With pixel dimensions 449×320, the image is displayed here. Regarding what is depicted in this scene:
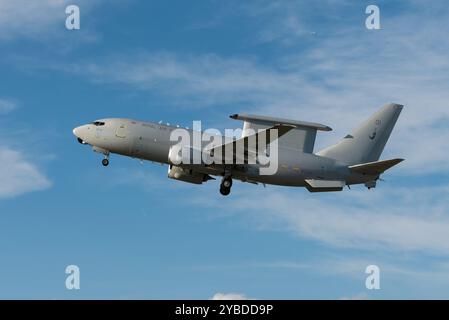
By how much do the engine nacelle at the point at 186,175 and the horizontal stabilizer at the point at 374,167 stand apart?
1599cm

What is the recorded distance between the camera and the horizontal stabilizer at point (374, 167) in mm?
89438

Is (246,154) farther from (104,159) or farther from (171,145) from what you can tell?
(104,159)

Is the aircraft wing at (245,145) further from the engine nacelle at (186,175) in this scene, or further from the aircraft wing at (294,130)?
the engine nacelle at (186,175)

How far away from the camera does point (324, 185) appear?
9194cm

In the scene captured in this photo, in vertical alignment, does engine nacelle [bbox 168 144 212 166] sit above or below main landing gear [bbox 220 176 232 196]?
above

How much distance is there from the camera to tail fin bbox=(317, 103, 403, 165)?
94.5 m

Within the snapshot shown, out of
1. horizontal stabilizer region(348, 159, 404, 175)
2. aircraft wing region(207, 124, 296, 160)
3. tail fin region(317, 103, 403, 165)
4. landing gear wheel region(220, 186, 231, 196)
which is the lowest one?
landing gear wheel region(220, 186, 231, 196)

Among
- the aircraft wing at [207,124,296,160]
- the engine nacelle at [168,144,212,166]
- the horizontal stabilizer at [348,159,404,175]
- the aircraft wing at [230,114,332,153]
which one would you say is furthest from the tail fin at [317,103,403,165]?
the engine nacelle at [168,144,212,166]

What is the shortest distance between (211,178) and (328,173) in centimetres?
1306

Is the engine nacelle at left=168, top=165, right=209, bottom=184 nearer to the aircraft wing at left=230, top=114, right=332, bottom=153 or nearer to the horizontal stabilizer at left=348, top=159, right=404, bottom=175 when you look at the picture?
the aircraft wing at left=230, top=114, right=332, bottom=153

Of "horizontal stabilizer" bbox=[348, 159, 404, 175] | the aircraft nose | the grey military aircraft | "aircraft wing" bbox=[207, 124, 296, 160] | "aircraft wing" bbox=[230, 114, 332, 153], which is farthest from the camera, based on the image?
"aircraft wing" bbox=[230, 114, 332, 153]

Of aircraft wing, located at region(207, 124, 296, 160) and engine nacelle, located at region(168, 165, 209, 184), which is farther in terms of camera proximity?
engine nacelle, located at region(168, 165, 209, 184)

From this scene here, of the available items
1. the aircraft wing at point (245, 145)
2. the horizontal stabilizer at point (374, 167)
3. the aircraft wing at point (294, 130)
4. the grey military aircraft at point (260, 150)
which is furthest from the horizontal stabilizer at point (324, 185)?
the aircraft wing at point (245, 145)

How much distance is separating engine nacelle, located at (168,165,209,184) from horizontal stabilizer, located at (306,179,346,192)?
11701mm
